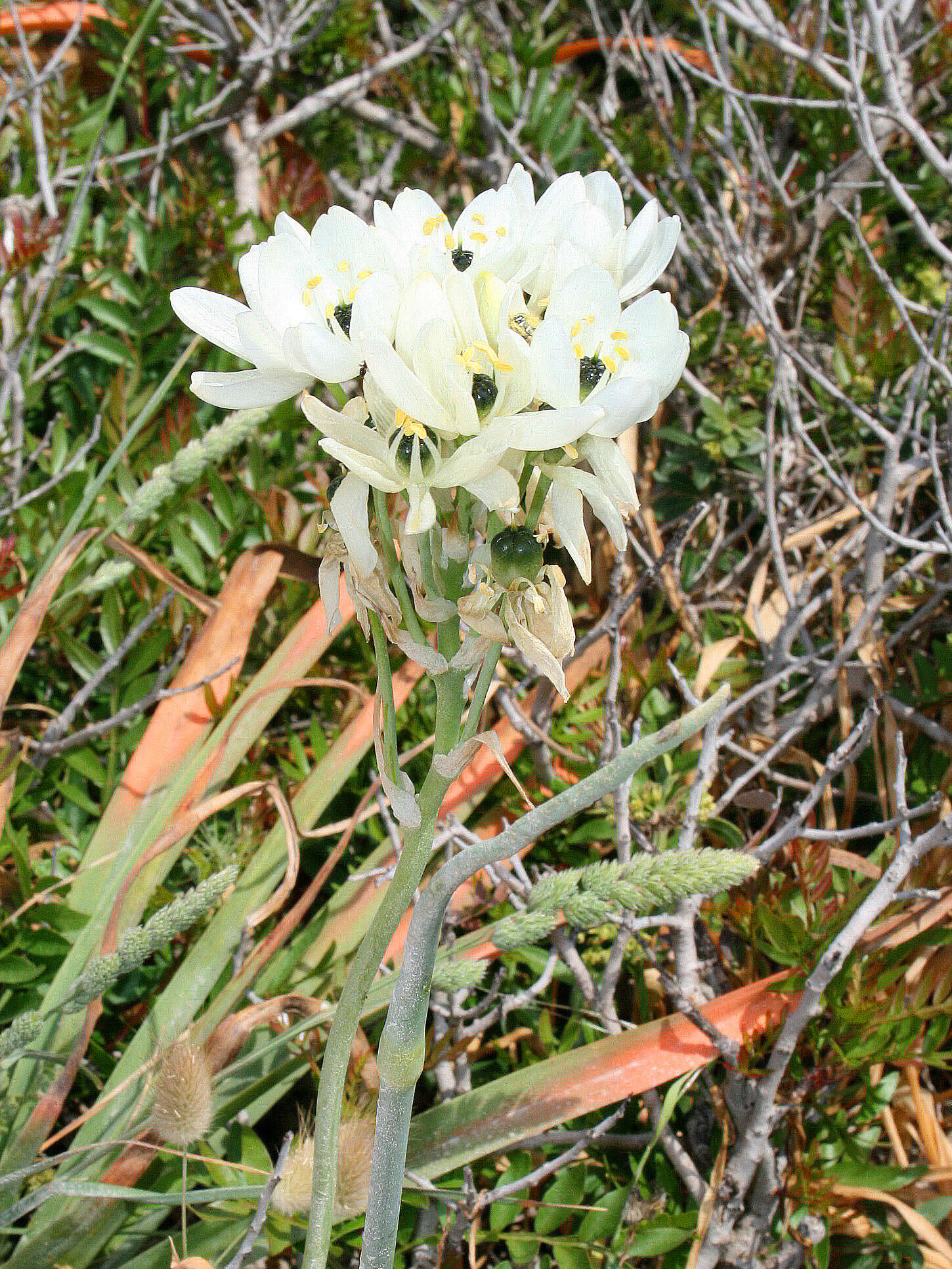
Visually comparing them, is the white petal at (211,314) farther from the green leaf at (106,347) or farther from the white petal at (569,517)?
the green leaf at (106,347)

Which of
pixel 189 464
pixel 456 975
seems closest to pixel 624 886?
pixel 456 975

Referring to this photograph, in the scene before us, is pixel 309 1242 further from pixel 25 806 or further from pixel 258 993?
pixel 25 806

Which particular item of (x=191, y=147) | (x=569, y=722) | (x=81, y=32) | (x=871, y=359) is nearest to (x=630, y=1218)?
(x=569, y=722)

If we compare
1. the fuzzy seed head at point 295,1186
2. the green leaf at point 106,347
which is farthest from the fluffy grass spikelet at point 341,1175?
the green leaf at point 106,347

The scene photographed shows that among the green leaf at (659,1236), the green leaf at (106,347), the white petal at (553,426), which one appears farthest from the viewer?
the green leaf at (106,347)

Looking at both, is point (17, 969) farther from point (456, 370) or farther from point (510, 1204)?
point (456, 370)

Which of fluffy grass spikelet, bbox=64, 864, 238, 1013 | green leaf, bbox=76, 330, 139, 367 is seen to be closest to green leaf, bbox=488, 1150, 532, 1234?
fluffy grass spikelet, bbox=64, 864, 238, 1013

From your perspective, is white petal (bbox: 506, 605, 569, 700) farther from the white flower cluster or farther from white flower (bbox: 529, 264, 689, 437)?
white flower (bbox: 529, 264, 689, 437)
